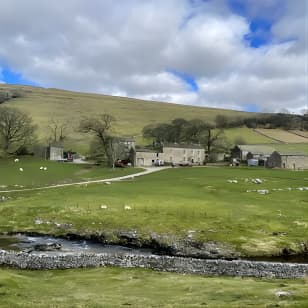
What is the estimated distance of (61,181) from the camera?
106 metres

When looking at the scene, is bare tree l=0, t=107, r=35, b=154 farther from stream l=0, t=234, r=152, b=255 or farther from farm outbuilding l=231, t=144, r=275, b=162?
stream l=0, t=234, r=152, b=255

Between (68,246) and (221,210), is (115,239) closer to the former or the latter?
(68,246)

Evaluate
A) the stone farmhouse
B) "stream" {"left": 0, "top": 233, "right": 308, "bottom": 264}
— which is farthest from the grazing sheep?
the stone farmhouse

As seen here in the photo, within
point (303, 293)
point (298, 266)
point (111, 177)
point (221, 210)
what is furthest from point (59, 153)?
point (303, 293)

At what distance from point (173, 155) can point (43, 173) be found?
67.3 m

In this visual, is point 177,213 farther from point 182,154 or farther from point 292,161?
point 182,154

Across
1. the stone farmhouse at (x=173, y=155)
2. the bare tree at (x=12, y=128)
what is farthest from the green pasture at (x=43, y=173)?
the stone farmhouse at (x=173, y=155)

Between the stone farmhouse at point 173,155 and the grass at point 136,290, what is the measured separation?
406 ft

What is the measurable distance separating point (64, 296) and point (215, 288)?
10.4m

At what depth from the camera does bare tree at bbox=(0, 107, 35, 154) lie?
148625mm

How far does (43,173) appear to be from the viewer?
115 m

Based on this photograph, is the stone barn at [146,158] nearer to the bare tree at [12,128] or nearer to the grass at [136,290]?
the bare tree at [12,128]

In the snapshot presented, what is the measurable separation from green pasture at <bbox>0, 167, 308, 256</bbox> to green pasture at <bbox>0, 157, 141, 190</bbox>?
48.8 ft

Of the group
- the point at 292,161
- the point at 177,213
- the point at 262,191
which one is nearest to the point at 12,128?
the point at 292,161
